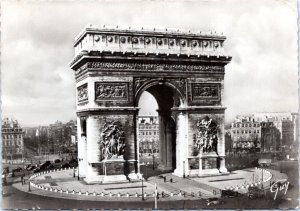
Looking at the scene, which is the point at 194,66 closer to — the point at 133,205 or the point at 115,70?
the point at 115,70

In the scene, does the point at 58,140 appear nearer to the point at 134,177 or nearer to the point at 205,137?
the point at 134,177

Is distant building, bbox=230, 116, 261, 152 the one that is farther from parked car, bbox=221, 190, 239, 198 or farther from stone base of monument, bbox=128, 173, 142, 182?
parked car, bbox=221, 190, 239, 198

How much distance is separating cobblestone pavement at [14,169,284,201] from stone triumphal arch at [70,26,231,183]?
89cm

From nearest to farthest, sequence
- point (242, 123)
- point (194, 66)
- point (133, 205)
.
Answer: point (133, 205) < point (194, 66) < point (242, 123)

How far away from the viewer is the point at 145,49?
26531 mm

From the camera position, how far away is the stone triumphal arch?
25750 mm

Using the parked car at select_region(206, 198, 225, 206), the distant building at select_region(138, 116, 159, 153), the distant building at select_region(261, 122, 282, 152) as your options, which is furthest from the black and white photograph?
the distant building at select_region(138, 116, 159, 153)

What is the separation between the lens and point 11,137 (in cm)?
2861

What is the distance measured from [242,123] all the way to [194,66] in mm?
29584

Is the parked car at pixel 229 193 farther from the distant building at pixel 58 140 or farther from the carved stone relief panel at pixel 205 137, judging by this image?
the distant building at pixel 58 140

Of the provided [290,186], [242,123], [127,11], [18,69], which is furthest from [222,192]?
[242,123]

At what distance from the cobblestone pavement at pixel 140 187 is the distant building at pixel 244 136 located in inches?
1043

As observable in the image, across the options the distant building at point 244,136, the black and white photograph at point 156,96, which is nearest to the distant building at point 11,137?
the black and white photograph at point 156,96

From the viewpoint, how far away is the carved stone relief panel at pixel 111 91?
2589 centimetres
